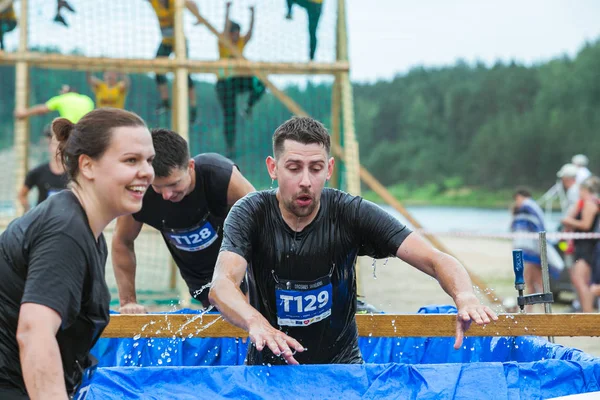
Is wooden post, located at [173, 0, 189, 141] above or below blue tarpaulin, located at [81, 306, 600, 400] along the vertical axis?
above

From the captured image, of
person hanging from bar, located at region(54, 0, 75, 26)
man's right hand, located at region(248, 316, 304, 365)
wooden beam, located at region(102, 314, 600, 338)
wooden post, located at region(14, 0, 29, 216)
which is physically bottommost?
wooden beam, located at region(102, 314, 600, 338)

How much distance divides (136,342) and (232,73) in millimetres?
5142

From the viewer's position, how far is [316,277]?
3930mm

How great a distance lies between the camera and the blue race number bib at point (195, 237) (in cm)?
521

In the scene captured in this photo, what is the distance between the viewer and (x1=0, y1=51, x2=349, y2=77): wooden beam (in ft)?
30.0

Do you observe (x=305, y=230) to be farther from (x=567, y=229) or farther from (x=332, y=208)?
(x=567, y=229)

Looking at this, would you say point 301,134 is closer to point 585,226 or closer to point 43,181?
point 43,181

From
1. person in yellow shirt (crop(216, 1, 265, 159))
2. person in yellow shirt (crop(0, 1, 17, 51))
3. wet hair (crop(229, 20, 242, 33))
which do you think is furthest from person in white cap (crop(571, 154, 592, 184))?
person in yellow shirt (crop(0, 1, 17, 51))

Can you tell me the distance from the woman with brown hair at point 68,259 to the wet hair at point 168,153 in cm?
191

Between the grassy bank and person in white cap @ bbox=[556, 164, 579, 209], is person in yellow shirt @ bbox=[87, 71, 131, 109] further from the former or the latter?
the grassy bank

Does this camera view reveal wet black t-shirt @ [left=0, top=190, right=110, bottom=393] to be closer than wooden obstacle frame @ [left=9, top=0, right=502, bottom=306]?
Yes

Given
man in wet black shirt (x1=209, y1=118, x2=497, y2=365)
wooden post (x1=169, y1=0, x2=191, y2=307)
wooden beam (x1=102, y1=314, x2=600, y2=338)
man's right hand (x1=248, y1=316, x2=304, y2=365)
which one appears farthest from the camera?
wooden post (x1=169, y1=0, x2=191, y2=307)

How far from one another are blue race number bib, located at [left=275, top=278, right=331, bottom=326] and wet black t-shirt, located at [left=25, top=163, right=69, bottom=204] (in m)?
5.58

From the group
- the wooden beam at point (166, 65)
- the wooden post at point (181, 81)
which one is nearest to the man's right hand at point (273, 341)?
the wooden post at point (181, 81)
